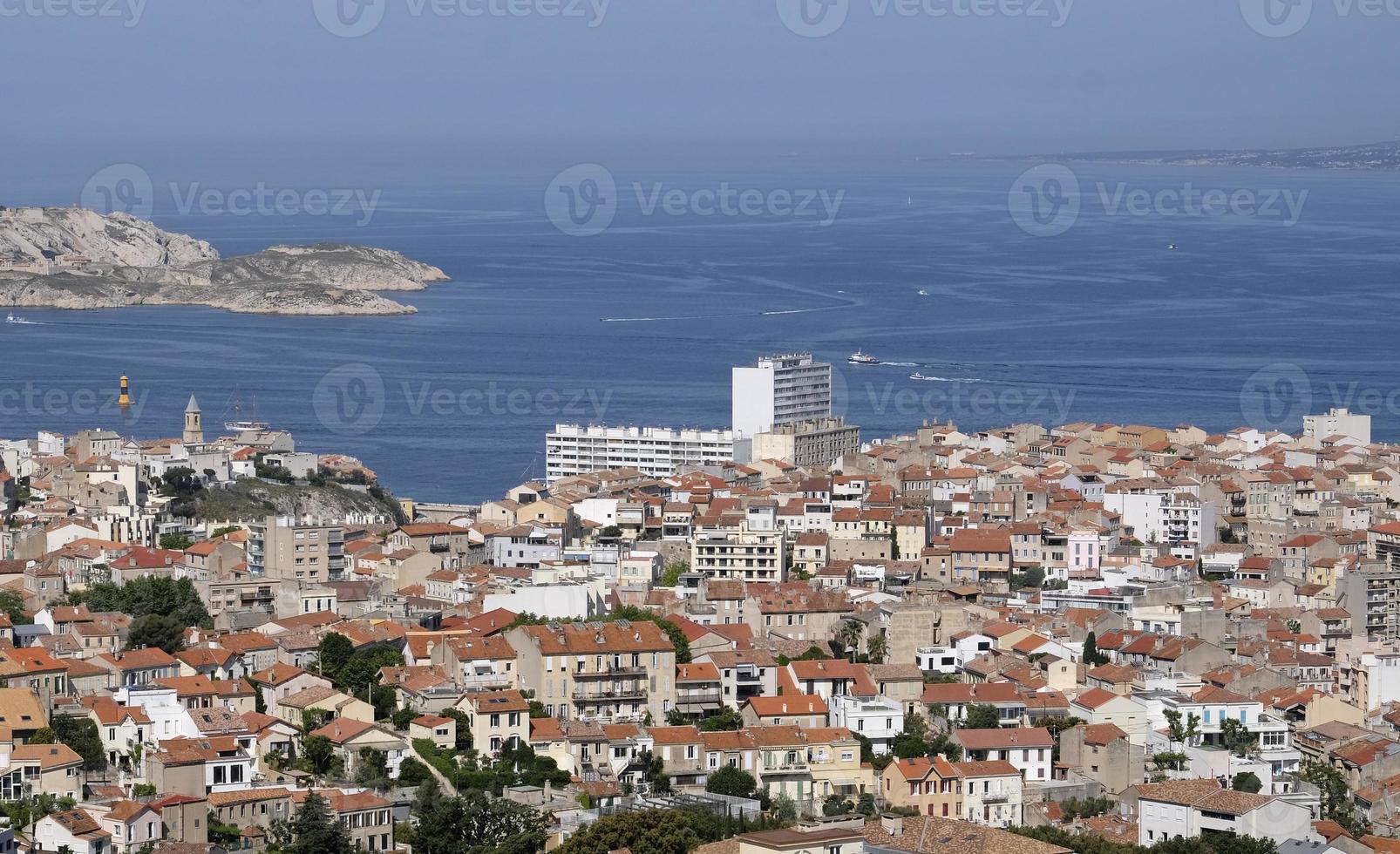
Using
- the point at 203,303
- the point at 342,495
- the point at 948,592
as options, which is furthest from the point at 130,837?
the point at 203,303

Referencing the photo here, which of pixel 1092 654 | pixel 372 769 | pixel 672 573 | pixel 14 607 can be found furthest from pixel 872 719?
pixel 14 607

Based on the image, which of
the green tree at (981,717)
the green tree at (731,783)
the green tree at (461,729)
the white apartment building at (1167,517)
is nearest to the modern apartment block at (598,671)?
the green tree at (461,729)

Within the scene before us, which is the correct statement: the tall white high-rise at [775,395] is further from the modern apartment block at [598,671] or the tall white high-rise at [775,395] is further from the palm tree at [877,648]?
the modern apartment block at [598,671]

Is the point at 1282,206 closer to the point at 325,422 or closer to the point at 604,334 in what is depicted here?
the point at 604,334

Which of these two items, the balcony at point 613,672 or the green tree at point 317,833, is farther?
the balcony at point 613,672

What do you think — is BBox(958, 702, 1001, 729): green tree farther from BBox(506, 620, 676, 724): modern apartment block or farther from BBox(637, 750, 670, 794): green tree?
BBox(637, 750, 670, 794): green tree

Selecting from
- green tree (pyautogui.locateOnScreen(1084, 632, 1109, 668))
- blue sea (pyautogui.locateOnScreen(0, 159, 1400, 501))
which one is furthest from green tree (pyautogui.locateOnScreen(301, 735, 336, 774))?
blue sea (pyautogui.locateOnScreen(0, 159, 1400, 501))
